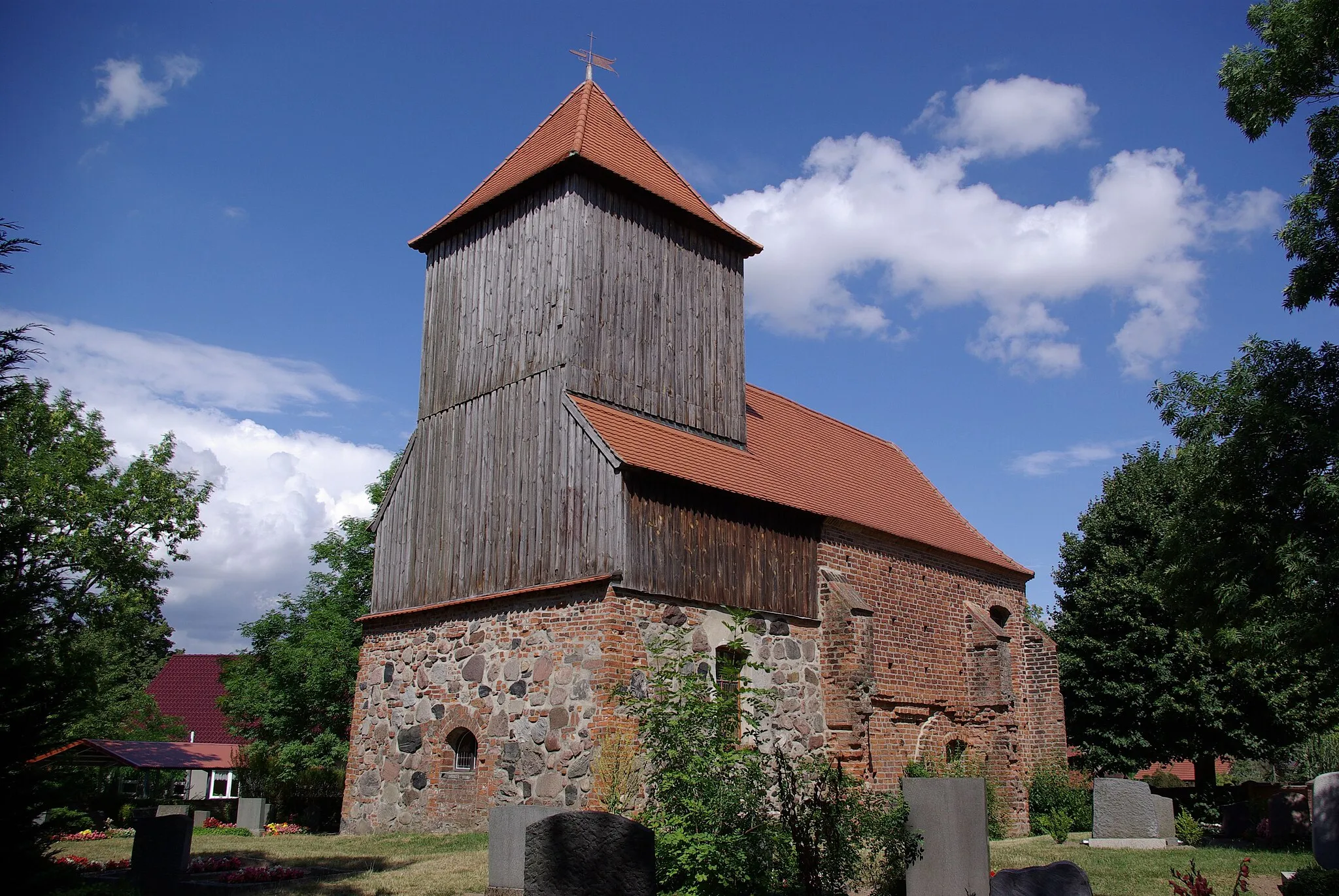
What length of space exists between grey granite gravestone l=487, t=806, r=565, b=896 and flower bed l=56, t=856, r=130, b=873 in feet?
17.2

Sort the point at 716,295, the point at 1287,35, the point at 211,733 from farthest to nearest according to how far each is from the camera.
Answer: the point at 211,733 < the point at 716,295 < the point at 1287,35

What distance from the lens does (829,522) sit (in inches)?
715

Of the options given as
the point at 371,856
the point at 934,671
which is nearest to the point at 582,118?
the point at 371,856

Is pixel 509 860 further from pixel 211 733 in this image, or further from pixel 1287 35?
pixel 211 733

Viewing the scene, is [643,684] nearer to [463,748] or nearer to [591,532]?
[591,532]

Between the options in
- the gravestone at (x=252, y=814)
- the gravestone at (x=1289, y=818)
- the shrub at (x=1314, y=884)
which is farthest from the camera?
A: the gravestone at (x=252, y=814)

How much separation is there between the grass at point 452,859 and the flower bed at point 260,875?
49cm

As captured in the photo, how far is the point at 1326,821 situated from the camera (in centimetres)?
1140

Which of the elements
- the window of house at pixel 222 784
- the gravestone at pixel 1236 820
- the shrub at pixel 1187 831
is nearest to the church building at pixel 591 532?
the shrub at pixel 1187 831

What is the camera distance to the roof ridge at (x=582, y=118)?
16391mm

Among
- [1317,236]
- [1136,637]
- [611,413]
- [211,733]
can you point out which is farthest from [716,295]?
[211,733]

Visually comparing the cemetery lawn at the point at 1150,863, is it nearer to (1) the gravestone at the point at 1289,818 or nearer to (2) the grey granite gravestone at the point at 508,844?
(1) the gravestone at the point at 1289,818

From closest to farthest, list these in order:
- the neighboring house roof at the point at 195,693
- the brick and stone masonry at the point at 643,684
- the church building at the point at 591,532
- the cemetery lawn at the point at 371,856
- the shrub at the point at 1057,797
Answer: the cemetery lawn at the point at 371,856 < the brick and stone masonry at the point at 643,684 < the church building at the point at 591,532 < the shrub at the point at 1057,797 < the neighboring house roof at the point at 195,693

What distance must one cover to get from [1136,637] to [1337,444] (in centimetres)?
1132
